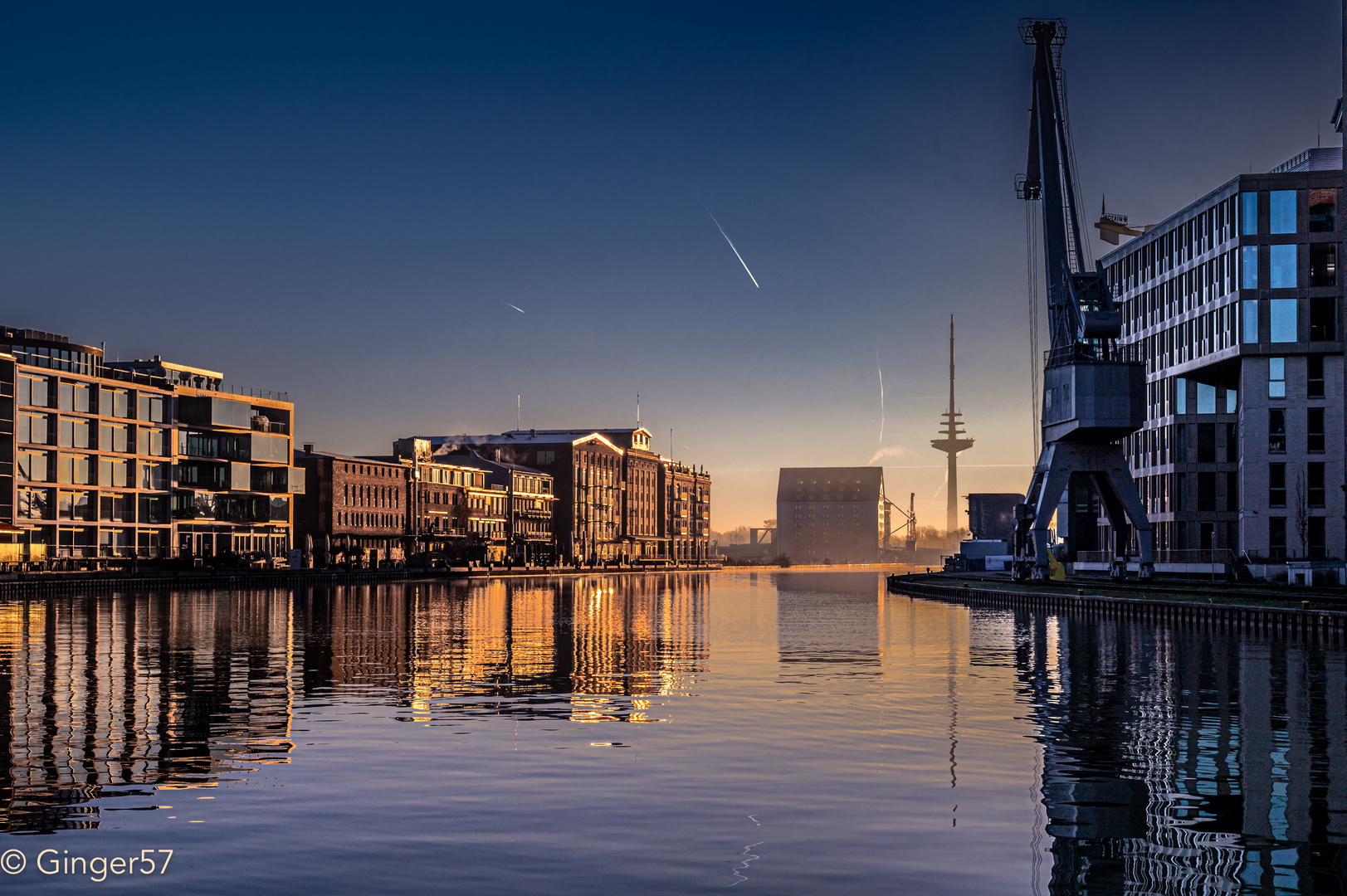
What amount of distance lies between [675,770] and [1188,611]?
169 ft

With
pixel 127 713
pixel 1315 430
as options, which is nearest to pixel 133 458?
pixel 1315 430

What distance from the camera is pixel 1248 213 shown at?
341ft

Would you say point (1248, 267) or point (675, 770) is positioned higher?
point (1248, 267)

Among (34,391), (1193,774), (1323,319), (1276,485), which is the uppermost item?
(1323,319)

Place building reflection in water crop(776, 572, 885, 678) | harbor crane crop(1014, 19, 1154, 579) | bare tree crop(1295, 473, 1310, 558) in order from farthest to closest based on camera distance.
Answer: bare tree crop(1295, 473, 1310, 558) < harbor crane crop(1014, 19, 1154, 579) < building reflection in water crop(776, 572, 885, 678)

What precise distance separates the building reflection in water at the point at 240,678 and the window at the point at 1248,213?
5690cm

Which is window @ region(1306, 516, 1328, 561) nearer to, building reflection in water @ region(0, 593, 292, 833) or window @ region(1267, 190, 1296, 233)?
window @ region(1267, 190, 1296, 233)

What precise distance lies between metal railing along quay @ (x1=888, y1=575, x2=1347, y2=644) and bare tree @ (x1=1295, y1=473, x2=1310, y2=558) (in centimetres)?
2331

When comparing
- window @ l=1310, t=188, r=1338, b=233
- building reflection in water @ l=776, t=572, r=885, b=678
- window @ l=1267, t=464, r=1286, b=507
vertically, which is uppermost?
window @ l=1310, t=188, r=1338, b=233

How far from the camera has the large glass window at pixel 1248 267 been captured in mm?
103812

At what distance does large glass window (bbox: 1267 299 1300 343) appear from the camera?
10369cm

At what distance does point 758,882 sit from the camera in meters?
14.5

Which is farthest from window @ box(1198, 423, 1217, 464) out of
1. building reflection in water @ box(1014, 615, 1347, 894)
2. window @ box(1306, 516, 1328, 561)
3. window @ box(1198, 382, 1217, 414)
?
building reflection in water @ box(1014, 615, 1347, 894)

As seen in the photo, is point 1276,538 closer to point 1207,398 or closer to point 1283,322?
point 1283,322
